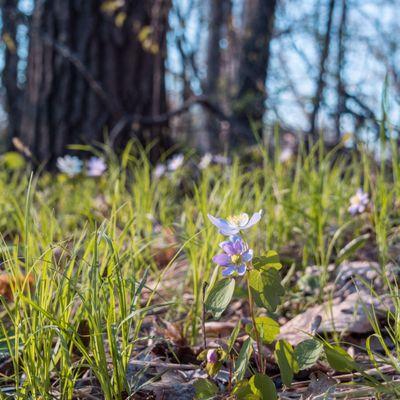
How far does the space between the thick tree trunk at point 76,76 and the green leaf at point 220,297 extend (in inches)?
105

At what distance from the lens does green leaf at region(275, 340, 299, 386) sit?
0.90 m

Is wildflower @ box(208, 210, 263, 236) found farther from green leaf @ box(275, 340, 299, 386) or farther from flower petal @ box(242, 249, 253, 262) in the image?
green leaf @ box(275, 340, 299, 386)

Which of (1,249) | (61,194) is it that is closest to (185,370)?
(1,249)

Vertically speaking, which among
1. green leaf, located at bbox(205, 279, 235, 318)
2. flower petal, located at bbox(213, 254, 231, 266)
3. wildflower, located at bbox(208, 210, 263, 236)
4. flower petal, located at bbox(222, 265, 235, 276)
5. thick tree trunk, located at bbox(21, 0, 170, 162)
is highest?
thick tree trunk, located at bbox(21, 0, 170, 162)

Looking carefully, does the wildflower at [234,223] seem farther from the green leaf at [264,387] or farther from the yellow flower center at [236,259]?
the green leaf at [264,387]

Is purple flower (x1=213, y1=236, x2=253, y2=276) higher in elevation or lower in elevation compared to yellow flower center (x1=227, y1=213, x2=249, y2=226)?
lower

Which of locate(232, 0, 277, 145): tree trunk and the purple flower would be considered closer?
the purple flower

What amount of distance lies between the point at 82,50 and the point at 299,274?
2.52 meters

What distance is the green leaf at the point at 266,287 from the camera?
34.9 inches

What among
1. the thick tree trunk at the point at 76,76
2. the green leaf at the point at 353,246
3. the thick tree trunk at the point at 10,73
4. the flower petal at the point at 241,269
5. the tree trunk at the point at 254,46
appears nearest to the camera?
the flower petal at the point at 241,269

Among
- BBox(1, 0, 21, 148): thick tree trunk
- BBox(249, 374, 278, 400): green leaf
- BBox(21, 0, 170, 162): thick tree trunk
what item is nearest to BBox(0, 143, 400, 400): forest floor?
BBox(249, 374, 278, 400): green leaf

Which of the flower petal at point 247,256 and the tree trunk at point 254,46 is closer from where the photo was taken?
the flower petal at point 247,256

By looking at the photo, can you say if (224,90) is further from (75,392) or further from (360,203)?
(75,392)

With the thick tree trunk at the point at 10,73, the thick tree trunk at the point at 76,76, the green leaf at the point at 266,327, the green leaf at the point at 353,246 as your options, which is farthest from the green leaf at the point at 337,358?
the thick tree trunk at the point at 10,73
